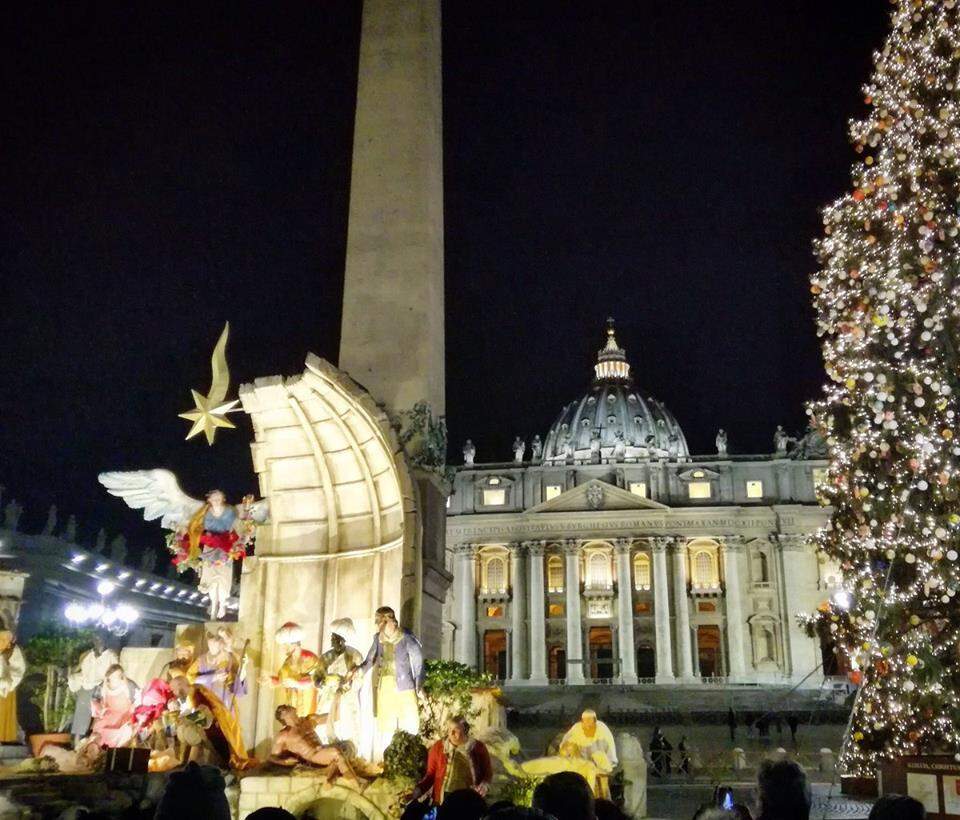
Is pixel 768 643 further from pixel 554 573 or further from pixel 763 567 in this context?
pixel 554 573

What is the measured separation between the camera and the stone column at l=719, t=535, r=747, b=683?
7388 cm

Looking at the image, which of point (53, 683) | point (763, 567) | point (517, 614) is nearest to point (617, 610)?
point (517, 614)

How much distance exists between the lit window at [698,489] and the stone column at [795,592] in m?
7.40

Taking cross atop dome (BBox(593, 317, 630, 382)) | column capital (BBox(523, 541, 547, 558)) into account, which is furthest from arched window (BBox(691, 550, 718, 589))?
cross atop dome (BBox(593, 317, 630, 382))

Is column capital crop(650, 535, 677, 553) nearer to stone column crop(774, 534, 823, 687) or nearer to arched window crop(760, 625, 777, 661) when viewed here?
stone column crop(774, 534, 823, 687)

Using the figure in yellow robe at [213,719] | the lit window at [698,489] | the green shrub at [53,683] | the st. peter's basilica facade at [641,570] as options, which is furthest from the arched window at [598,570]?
the figure in yellow robe at [213,719]

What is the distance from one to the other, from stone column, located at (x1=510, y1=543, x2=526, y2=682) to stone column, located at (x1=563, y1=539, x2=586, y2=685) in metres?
3.86

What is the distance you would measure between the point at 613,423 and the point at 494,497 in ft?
89.1

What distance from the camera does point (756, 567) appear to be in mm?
76750

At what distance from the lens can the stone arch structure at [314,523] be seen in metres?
12.8

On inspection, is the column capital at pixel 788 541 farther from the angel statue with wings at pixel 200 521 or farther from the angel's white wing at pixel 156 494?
the angel's white wing at pixel 156 494

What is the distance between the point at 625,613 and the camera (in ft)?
251

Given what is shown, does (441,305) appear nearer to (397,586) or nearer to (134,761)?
(397,586)

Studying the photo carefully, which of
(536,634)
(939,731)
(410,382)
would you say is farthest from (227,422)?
(536,634)
